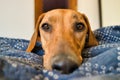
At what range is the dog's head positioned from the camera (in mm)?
1039

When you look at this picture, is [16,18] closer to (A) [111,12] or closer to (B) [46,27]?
(A) [111,12]

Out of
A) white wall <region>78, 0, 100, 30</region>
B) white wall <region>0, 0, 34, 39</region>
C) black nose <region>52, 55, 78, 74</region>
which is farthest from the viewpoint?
white wall <region>78, 0, 100, 30</region>

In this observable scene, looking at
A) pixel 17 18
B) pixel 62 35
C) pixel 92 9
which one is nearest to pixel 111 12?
pixel 92 9

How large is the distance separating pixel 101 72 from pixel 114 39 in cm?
66

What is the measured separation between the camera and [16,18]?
2.57 meters

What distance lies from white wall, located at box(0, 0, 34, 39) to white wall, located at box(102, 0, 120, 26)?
2.52 feet

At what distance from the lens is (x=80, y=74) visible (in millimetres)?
731

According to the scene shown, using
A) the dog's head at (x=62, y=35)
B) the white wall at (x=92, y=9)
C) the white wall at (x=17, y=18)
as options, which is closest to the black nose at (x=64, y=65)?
the dog's head at (x=62, y=35)

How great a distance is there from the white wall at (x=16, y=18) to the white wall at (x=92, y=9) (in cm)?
55

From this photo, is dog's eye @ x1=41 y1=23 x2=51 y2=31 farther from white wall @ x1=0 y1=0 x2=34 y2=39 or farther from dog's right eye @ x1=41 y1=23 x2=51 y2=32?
white wall @ x1=0 y1=0 x2=34 y2=39

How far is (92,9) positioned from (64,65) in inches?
75.2

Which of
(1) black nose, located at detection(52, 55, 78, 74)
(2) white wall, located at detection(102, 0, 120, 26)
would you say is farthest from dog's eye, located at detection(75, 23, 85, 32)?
(2) white wall, located at detection(102, 0, 120, 26)

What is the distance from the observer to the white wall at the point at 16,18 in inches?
99.0

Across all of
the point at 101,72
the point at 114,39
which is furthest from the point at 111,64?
the point at 114,39
